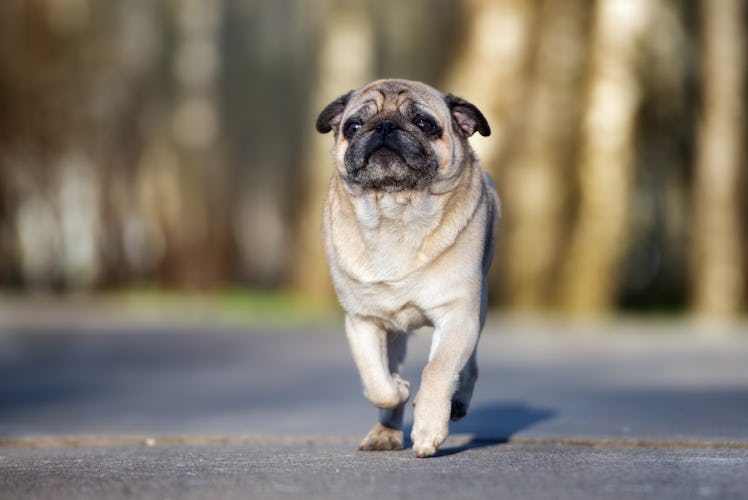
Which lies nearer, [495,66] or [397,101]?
[397,101]

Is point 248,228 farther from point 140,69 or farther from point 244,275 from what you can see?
point 140,69

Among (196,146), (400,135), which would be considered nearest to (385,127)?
(400,135)

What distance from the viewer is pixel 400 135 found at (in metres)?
7.12

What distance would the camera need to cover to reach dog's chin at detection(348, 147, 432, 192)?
23.3ft

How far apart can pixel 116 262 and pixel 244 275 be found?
12992mm

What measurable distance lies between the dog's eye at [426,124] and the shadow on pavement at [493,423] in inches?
61.6

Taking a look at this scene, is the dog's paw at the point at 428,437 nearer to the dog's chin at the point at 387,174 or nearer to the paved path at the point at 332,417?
the paved path at the point at 332,417

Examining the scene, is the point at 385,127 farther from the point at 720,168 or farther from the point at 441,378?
the point at 720,168

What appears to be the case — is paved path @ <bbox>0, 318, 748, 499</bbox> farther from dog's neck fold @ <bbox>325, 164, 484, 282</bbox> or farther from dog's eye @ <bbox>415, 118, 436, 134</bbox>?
dog's eye @ <bbox>415, 118, 436, 134</bbox>

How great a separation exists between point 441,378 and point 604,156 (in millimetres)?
14658

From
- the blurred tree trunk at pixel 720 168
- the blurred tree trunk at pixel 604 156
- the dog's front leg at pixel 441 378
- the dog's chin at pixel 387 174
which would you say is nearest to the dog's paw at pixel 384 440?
the dog's front leg at pixel 441 378

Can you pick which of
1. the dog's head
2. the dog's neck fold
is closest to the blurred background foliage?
the dog's head

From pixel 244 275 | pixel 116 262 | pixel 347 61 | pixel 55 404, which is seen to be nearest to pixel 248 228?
pixel 244 275

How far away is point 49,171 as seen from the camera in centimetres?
3278
